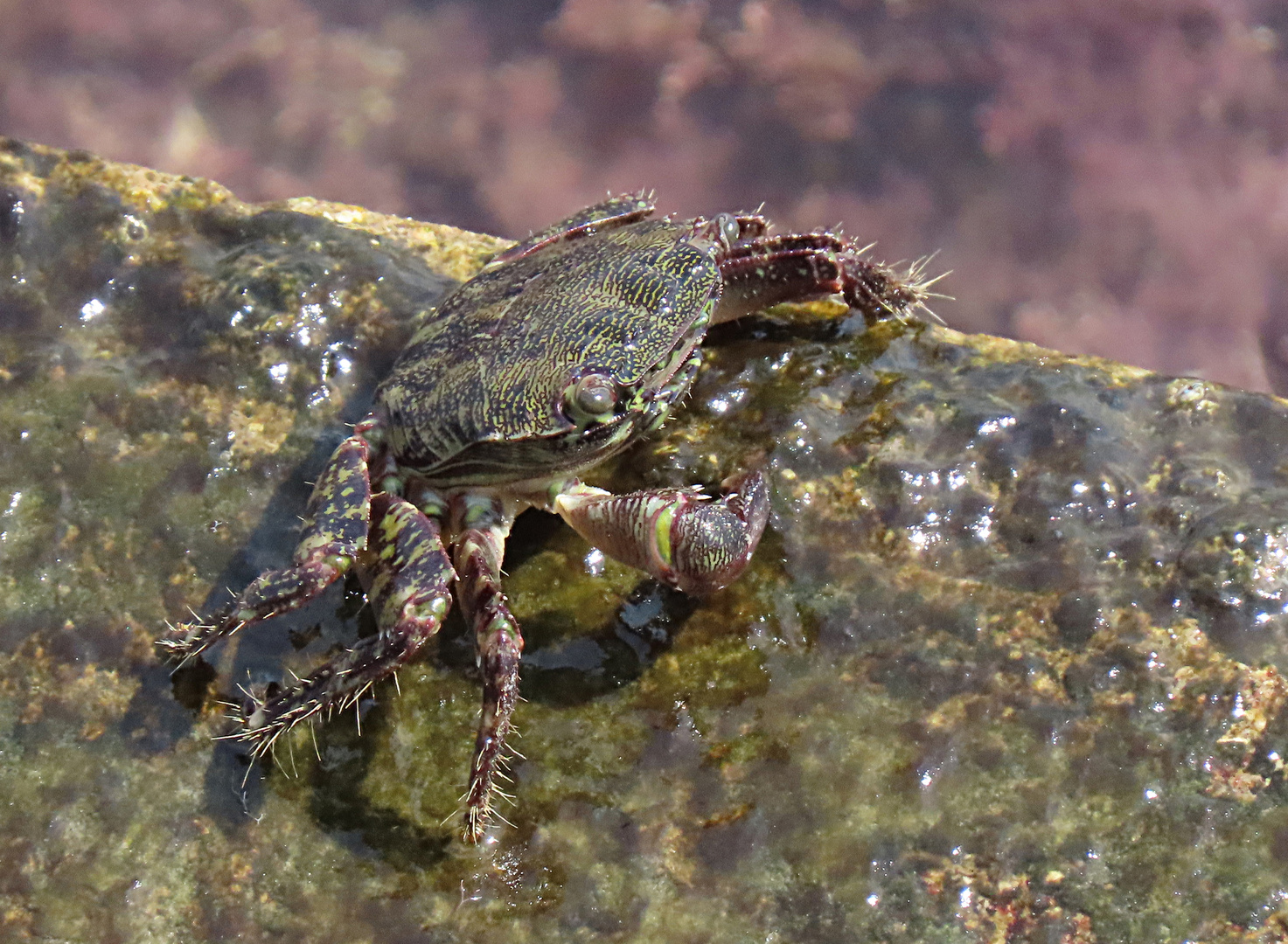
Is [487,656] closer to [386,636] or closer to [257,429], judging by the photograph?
[386,636]

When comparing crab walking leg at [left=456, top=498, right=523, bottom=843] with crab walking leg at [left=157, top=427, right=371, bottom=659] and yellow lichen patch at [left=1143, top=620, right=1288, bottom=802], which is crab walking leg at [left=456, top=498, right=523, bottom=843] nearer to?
crab walking leg at [left=157, top=427, right=371, bottom=659]

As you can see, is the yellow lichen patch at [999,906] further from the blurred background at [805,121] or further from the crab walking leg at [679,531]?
the blurred background at [805,121]

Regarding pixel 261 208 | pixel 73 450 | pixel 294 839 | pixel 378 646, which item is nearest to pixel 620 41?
pixel 261 208

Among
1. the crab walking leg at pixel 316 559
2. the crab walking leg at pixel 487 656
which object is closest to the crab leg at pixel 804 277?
the crab walking leg at pixel 487 656

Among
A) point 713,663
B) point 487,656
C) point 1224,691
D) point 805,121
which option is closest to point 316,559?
point 487,656

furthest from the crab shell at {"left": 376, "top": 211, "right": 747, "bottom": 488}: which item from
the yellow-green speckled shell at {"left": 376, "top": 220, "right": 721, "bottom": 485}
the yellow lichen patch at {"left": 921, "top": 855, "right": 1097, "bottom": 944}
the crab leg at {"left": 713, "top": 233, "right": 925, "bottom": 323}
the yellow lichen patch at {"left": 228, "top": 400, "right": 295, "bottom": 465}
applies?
the yellow lichen patch at {"left": 921, "top": 855, "right": 1097, "bottom": 944}

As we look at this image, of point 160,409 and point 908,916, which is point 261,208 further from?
point 908,916

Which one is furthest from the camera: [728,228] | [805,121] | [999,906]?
[805,121]
